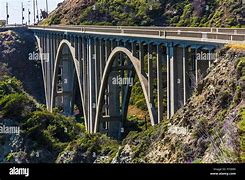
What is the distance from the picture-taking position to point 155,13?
71812 mm

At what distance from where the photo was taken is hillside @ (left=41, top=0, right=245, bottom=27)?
59.9 meters

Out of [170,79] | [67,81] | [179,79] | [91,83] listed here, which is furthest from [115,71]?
[67,81]

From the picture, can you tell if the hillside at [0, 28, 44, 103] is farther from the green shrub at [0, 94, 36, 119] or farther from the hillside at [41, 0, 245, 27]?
the green shrub at [0, 94, 36, 119]

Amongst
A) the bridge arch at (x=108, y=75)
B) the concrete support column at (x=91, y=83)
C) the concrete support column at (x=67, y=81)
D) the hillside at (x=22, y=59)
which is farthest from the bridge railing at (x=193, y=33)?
the hillside at (x=22, y=59)

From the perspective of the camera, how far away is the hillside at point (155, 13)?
5985 centimetres

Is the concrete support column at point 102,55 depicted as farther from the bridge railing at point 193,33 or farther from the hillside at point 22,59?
the hillside at point 22,59

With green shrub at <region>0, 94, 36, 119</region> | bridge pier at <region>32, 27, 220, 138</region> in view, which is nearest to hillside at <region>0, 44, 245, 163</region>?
green shrub at <region>0, 94, 36, 119</region>

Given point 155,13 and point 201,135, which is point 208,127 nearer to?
point 201,135

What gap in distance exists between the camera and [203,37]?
22344 mm

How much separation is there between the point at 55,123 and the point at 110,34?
801cm

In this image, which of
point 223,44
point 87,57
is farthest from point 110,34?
point 223,44

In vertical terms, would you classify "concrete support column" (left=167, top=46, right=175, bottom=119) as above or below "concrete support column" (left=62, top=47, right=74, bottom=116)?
above

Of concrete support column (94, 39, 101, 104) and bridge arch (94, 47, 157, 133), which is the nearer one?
bridge arch (94, 47, 157, 133)
